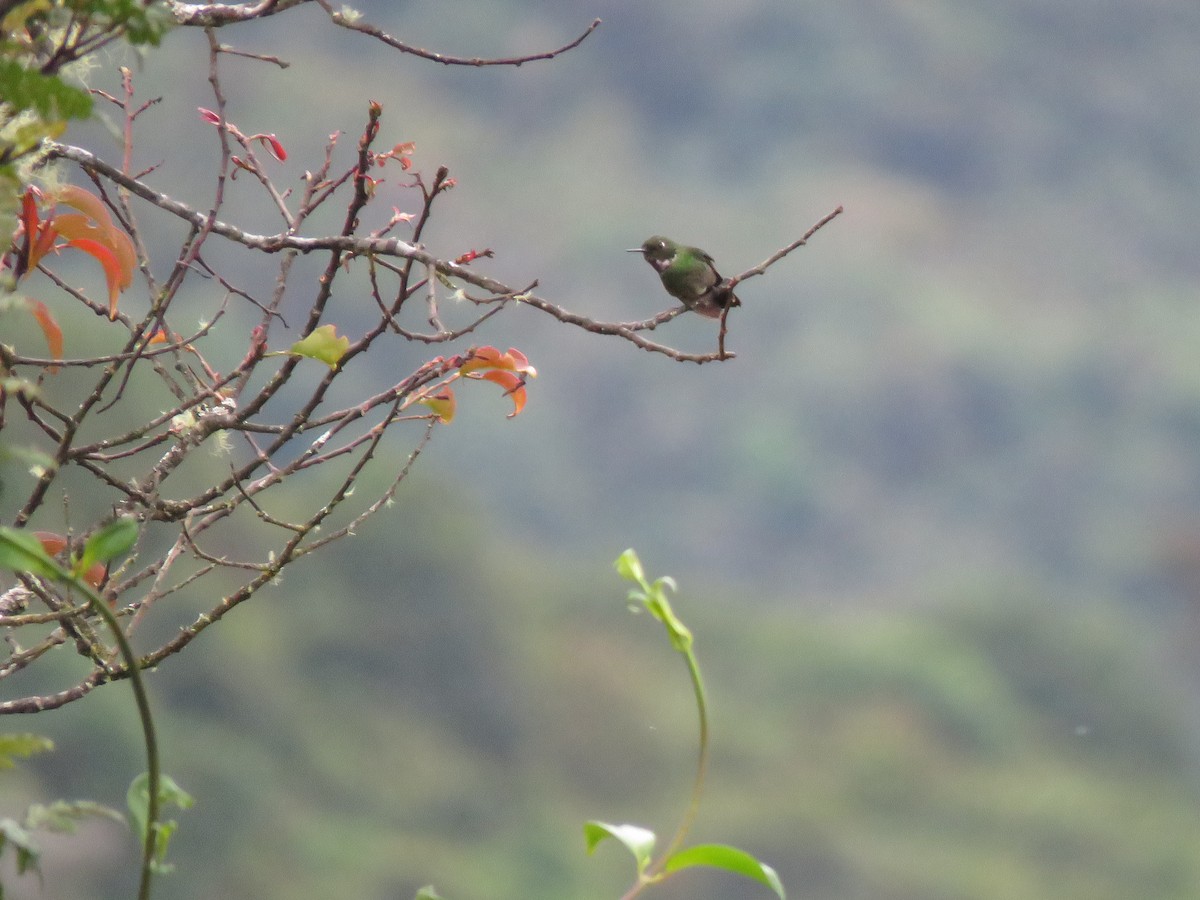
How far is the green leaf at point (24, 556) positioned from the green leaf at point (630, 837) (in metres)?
0.32

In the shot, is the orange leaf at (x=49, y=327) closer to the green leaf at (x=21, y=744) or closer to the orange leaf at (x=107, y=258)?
the orange leaf at (x=107, y=258)

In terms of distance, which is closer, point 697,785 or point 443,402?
point 697,785

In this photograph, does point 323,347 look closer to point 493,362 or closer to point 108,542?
point 493,362

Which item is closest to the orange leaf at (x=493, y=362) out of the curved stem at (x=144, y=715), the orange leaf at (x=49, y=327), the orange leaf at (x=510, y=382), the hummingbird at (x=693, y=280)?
the orange leaf at (x=510, y=382)

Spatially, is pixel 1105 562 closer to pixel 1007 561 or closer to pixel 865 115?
pixel 1007 561

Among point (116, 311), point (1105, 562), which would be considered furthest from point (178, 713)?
point (1105, 562)

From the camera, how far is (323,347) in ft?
2.67

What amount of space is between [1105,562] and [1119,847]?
19.7ft

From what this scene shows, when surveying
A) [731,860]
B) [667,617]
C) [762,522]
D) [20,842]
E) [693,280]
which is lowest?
[20,842]

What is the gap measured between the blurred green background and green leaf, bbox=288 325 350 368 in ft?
9.62

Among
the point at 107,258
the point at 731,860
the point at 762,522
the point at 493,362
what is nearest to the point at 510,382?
the point at 493,362

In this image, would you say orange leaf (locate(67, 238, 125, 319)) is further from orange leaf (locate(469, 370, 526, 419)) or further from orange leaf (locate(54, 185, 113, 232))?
orange leaf (locate(469, 370, 526, 419))

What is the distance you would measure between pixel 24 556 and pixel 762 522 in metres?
12.9

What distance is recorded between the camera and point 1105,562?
1290 centimetres
